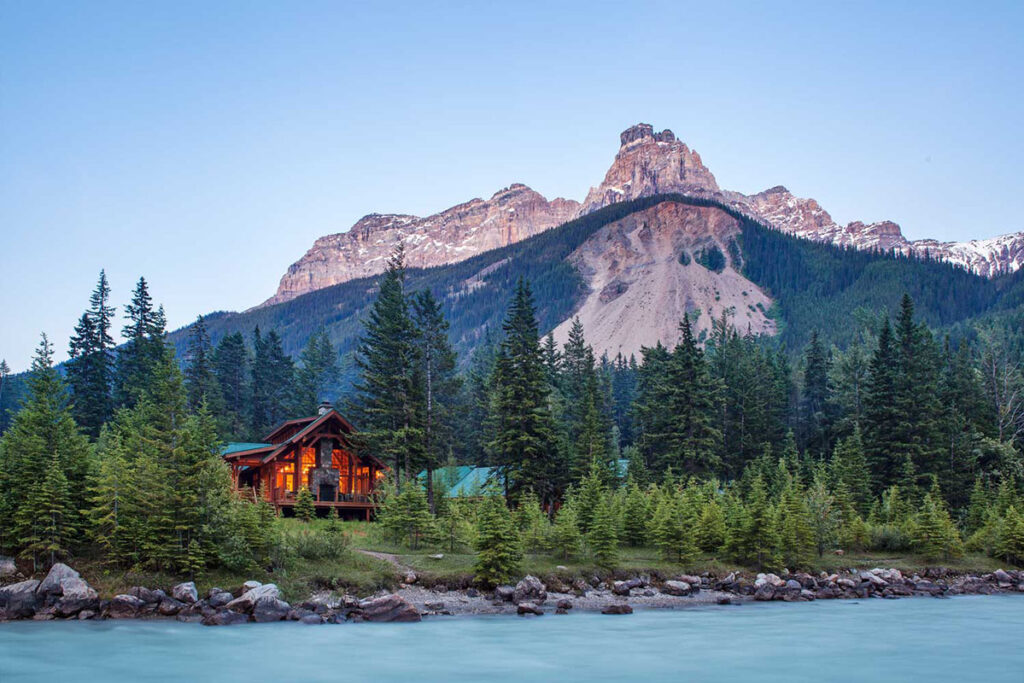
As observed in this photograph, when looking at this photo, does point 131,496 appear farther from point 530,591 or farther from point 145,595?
point 530,591

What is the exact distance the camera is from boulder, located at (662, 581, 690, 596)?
30.3 m

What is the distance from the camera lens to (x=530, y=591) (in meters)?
27.4

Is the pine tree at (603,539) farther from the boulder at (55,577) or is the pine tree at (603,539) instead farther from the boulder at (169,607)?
the boulder at (55,577)

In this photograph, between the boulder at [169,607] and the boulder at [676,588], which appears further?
the boulder at [676,588]

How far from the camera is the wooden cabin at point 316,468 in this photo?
43.7 metres

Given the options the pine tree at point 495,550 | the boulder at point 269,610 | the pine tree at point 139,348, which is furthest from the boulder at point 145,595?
the pine tree at point 139,348

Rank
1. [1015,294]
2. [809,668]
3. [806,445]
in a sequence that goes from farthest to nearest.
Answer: [1015,294], [806,445], [809,668]

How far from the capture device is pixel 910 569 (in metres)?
36.4

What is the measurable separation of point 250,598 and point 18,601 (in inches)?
269

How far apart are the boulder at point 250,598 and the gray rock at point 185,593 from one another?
1240 millimetres

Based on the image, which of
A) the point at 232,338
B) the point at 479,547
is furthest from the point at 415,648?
the point at 232,338

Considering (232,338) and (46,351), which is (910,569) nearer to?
(46,351)

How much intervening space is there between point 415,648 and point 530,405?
23376mm

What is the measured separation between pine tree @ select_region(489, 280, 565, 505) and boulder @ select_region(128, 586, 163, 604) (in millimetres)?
21920
